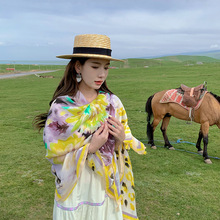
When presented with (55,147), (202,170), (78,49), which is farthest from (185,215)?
(78,49)

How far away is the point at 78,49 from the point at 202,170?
3467 millimetres

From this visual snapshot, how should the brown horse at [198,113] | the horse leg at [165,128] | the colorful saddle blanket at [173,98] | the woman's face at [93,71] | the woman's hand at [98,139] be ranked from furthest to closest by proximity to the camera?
1. the horse leg at [165,128]
2. the colorful saddle blanket at [173,98]
3. the brown horse at [198,113]
4. the woman's face at [93,71]
5. the woman's hand at [98,139]

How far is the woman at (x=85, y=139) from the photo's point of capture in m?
1.53

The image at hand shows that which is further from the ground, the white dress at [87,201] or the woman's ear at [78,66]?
the woman's ear at [78,66]

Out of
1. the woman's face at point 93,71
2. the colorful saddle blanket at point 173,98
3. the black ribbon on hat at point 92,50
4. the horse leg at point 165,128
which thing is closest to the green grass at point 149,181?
the horse leg at point 165,128

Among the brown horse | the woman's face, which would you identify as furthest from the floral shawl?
the brown horse

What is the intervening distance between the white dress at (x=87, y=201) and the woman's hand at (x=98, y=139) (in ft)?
0.58

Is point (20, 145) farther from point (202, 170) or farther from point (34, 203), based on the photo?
point (202, 170)

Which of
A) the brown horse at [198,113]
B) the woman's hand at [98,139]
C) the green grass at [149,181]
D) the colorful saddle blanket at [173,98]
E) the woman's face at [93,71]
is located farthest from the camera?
the colorful saddle blanket at [173,98]

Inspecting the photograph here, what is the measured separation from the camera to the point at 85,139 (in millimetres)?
1530

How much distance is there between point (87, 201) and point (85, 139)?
46 cm

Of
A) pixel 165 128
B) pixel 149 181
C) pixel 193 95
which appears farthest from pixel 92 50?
pixel 165 128

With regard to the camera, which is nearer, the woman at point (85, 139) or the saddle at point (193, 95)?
the woman at point (85, 139)

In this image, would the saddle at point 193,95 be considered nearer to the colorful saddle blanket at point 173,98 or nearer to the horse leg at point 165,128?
the colorful saddle blanket at point 173,98
